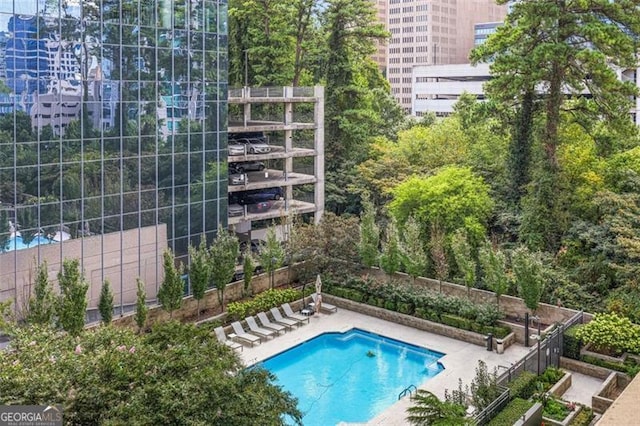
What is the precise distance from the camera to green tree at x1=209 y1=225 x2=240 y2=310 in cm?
2555

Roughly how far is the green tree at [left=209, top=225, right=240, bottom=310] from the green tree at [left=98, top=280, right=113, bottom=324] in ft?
13.5

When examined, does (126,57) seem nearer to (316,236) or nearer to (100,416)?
(316,236)

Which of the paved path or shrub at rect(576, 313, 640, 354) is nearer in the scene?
the paved path

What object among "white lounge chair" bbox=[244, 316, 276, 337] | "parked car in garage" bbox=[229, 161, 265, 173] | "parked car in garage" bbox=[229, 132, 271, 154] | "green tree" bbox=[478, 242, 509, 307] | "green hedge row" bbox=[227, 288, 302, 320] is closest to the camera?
"green tree" bbox=[478, 242, 509, 307]

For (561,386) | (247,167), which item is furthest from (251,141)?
(561,386)

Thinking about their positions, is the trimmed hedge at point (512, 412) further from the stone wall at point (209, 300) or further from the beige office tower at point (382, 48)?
the beige office tower at point (382, 48)

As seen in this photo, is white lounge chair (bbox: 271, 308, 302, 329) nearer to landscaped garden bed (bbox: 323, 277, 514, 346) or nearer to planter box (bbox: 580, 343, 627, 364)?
landscaped garden bed (bbox: 323, 277, 514, 346)

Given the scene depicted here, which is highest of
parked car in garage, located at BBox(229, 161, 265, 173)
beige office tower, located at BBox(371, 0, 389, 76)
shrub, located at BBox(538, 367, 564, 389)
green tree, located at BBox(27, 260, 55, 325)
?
beige office tower, located at BBox(371, 0, 389, 76)

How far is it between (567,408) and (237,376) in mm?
10253

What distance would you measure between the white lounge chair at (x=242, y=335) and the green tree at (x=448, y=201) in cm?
937

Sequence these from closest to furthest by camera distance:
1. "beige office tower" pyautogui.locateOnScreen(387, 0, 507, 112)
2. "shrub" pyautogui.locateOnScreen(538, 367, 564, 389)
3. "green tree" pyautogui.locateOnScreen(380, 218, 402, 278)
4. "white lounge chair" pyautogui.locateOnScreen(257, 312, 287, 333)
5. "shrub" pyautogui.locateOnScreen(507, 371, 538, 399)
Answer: "shrub" pyautogui.locateOnScreen(507, 371, 538, 399) < "shrub" pyautogui.locateOnScreen(538, 367, 564, 389) < "white lounge chair" pyautogui.locateOnScreen(257, 312, 287, 333) < "green tree" pyautogui.locateOnScreen(380, 218, 402, 278) < "beige office tower" pyautogui.locateOnScreen(387, 0, 507, 112)

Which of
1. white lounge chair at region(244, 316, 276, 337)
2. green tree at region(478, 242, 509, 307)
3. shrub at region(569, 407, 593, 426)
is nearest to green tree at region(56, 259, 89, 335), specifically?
white lounge chair at region(244, 316, 276, 337)
